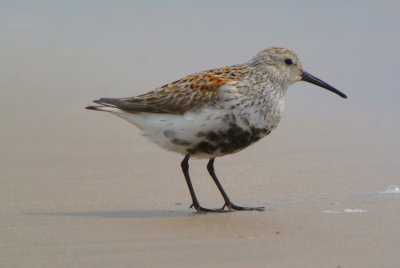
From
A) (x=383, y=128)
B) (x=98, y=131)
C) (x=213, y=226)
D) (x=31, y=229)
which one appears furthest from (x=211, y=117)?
(x=383, y=128)

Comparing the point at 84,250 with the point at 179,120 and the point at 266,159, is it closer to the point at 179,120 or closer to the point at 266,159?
the point at 179,120

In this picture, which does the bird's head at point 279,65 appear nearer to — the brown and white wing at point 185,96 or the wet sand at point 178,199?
the brown and white wing at point 185,96

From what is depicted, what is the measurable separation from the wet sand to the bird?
603 mm

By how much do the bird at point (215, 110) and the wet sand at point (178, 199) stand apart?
60cm

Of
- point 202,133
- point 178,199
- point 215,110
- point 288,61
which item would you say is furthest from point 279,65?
point 178,199

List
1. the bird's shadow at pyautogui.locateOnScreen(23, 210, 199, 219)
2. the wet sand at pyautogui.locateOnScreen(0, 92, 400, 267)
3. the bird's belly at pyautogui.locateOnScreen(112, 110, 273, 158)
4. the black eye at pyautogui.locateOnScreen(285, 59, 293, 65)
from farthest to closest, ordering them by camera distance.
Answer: the black eye at pyautogui.locateOnScreen(285, 59, 293, 65) < the bird's belly at pyautogui.locateOnScreen(112, 110, 273, 158) < the bird's shadow at pyautogui.locateOnScreen(23, 210, 199, 219) < the wet sand at pyautogui.locateOnScreen(0, 92, 400, 267)

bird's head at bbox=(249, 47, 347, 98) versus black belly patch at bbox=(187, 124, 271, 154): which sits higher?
bird's head at bbox=(249, 47, 347, 98)

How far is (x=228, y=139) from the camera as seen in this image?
6488 millimetres

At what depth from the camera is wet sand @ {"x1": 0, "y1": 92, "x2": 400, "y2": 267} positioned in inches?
194

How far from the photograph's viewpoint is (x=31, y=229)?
5.77 metres

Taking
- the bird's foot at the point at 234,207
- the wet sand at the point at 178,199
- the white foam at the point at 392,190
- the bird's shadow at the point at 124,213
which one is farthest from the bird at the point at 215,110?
the white foam at the point at 392,190

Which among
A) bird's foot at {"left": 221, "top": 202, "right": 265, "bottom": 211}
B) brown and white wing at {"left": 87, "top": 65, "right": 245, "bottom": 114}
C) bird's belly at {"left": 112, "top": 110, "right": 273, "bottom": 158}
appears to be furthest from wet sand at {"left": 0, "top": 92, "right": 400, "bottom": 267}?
brown and white wing at {"left": 87, "top": 65, "right": 245, "bottom": 114}

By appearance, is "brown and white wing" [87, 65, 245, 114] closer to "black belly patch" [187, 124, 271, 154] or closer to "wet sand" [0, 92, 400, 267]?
"black belly patch" [187, 124, 271, 154]

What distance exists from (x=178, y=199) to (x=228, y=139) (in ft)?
3.62
